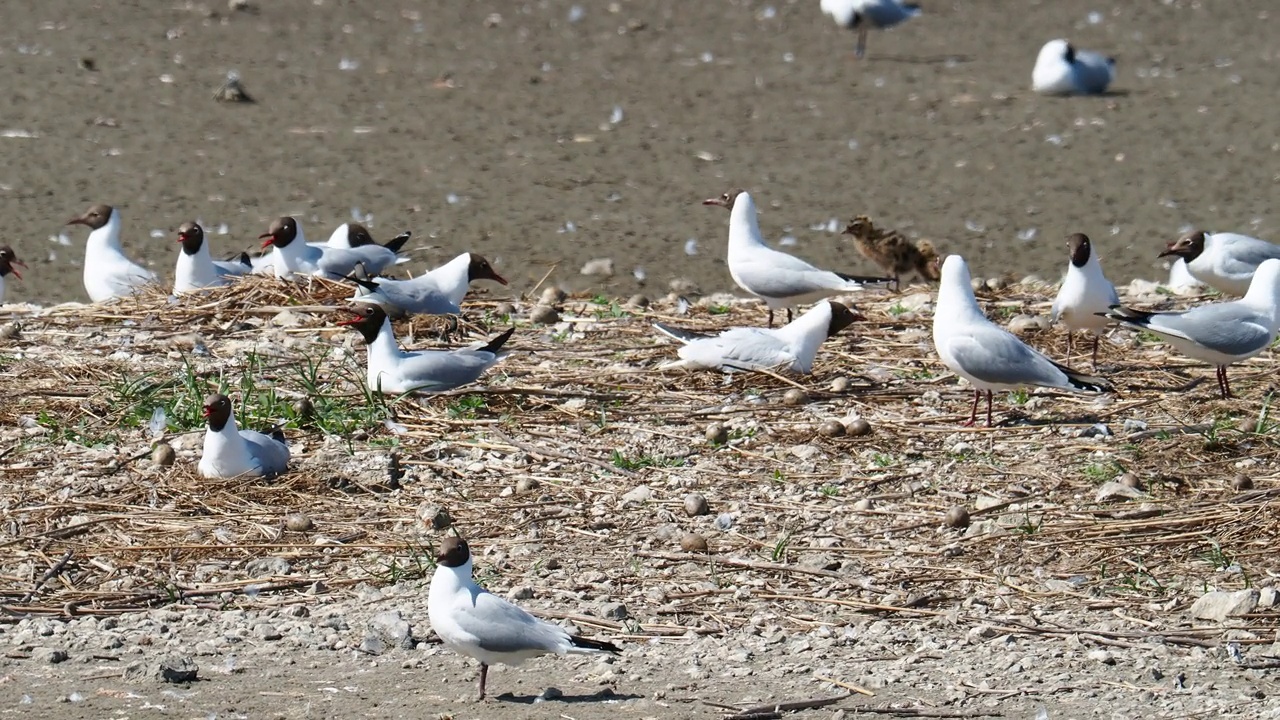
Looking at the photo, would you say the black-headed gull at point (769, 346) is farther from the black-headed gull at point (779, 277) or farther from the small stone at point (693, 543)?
the small stone at point (693, 543)

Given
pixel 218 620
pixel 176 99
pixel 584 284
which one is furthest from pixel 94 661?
pixel 176 99

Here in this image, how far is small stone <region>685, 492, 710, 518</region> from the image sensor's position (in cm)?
684

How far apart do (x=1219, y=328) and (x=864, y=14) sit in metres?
12.4

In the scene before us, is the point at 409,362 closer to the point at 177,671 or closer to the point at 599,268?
the point at 177,671

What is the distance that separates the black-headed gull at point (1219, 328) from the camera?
25.8ft

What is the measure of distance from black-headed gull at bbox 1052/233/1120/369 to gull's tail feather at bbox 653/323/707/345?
1647mm

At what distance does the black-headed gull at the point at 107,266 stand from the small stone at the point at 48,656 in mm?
4881

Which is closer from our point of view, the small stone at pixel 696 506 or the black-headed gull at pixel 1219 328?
the small stone at pixel 696 506

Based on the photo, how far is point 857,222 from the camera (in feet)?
37.8

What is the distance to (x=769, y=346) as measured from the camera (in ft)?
27.5

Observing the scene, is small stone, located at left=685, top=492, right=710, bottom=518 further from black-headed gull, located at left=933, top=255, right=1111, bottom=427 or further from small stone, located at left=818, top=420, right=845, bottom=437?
black-headed gull, located at left=933, top=255, right=1111, bottom=427

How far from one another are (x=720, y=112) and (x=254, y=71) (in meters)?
4.39

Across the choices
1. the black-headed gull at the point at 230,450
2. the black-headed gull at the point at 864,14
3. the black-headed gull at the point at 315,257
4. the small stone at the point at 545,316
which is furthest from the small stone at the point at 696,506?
the black-headed gull at the point at 864,14

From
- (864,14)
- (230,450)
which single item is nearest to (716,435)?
(230,450)
